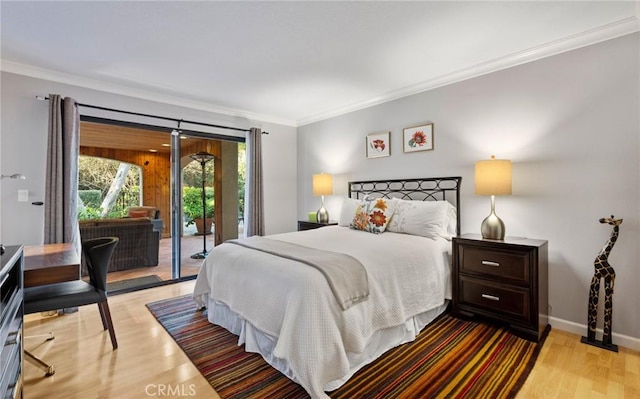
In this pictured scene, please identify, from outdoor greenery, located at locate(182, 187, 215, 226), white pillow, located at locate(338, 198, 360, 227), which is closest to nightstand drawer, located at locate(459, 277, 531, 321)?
white pillow, located at locate(338, 198, 360, 227)

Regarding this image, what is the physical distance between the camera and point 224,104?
169 inches

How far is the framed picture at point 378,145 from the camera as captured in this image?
154 inches

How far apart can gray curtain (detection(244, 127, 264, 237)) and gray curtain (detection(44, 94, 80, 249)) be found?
2.05 meters

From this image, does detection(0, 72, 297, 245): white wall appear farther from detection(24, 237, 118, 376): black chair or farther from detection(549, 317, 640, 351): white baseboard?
detection(549, 317, 640, 351): white baseboard

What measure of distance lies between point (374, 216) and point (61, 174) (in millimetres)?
3303

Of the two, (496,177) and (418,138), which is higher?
(418,138)

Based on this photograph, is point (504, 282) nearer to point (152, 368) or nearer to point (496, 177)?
point (496, 177)

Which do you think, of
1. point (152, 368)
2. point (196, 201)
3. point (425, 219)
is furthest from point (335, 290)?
point (196, 201)

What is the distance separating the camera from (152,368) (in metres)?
2.04

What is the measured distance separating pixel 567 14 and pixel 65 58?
429 cm

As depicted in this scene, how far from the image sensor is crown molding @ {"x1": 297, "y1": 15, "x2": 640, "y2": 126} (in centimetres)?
230

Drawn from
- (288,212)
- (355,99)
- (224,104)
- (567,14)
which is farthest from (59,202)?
(567,14)

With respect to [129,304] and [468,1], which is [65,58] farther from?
[468,1]

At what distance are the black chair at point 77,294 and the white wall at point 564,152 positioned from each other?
10.9 ft
